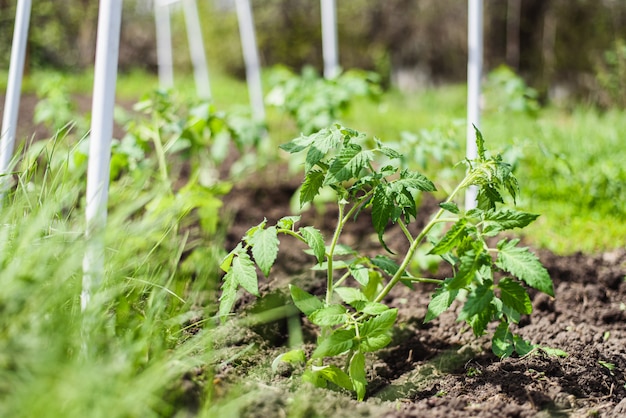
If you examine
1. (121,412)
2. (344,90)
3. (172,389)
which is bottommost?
(172,389)

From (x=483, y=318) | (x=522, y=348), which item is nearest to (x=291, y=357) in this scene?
(x=483, y=318)

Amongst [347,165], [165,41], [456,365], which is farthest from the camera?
[165,41]

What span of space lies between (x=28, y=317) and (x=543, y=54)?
8.40 meters

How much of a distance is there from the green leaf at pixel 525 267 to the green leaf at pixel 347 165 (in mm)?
343

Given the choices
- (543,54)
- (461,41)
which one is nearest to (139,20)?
(461,41)

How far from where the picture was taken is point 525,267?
3.83 ft

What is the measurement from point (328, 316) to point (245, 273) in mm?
212

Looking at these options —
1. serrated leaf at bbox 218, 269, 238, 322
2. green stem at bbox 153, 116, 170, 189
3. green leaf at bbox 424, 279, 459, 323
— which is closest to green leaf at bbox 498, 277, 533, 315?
green leaf at bbox 424, 279, 459, 323

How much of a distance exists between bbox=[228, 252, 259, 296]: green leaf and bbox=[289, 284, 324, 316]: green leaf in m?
0.12

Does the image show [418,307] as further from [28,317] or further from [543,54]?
[543,54]

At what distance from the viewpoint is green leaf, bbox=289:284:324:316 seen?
1326 millimetres

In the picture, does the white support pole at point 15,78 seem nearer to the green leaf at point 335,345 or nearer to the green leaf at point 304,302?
the green leaf at point 304,302

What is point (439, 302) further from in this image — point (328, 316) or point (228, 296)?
point (228, 296)

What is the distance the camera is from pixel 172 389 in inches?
43.6
